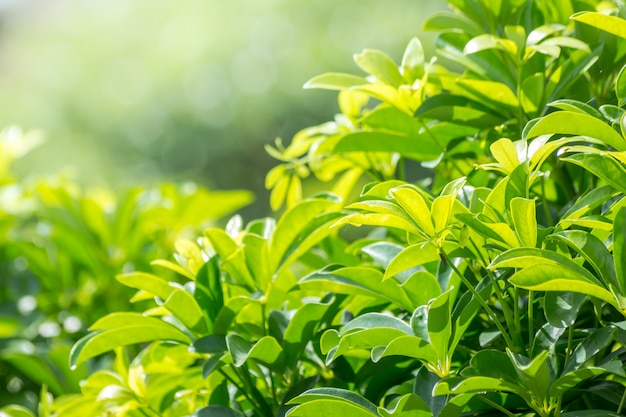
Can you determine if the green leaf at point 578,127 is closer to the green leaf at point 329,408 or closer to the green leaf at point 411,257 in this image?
the green leaf at point 411,257

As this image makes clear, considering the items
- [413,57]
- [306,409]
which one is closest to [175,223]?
[413,57]

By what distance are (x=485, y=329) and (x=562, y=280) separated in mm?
197

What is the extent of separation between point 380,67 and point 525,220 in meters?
0.28

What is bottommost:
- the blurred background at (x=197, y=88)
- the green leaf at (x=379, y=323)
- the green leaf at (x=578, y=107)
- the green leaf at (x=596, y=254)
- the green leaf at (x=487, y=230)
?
the blurred background at (x=197, y=88)

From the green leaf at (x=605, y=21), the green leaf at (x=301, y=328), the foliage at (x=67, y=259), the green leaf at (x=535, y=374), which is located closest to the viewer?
the green leaf at (x=535, y=374)

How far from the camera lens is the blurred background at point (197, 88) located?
236 inches

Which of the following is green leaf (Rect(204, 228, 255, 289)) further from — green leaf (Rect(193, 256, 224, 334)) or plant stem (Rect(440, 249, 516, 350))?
plant stem (Rect(440, 249, 516, 350))

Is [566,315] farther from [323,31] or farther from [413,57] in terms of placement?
[323,31]

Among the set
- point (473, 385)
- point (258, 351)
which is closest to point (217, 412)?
point (258, 351)

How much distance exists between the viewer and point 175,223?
Answer: 4.92 ft

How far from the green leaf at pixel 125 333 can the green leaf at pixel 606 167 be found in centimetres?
43

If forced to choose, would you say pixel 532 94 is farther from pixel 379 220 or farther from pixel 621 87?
pixel 379 220

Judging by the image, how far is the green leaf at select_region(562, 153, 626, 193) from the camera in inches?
24.4

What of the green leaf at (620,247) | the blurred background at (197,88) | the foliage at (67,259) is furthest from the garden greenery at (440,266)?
the blurred background at (197,88)
